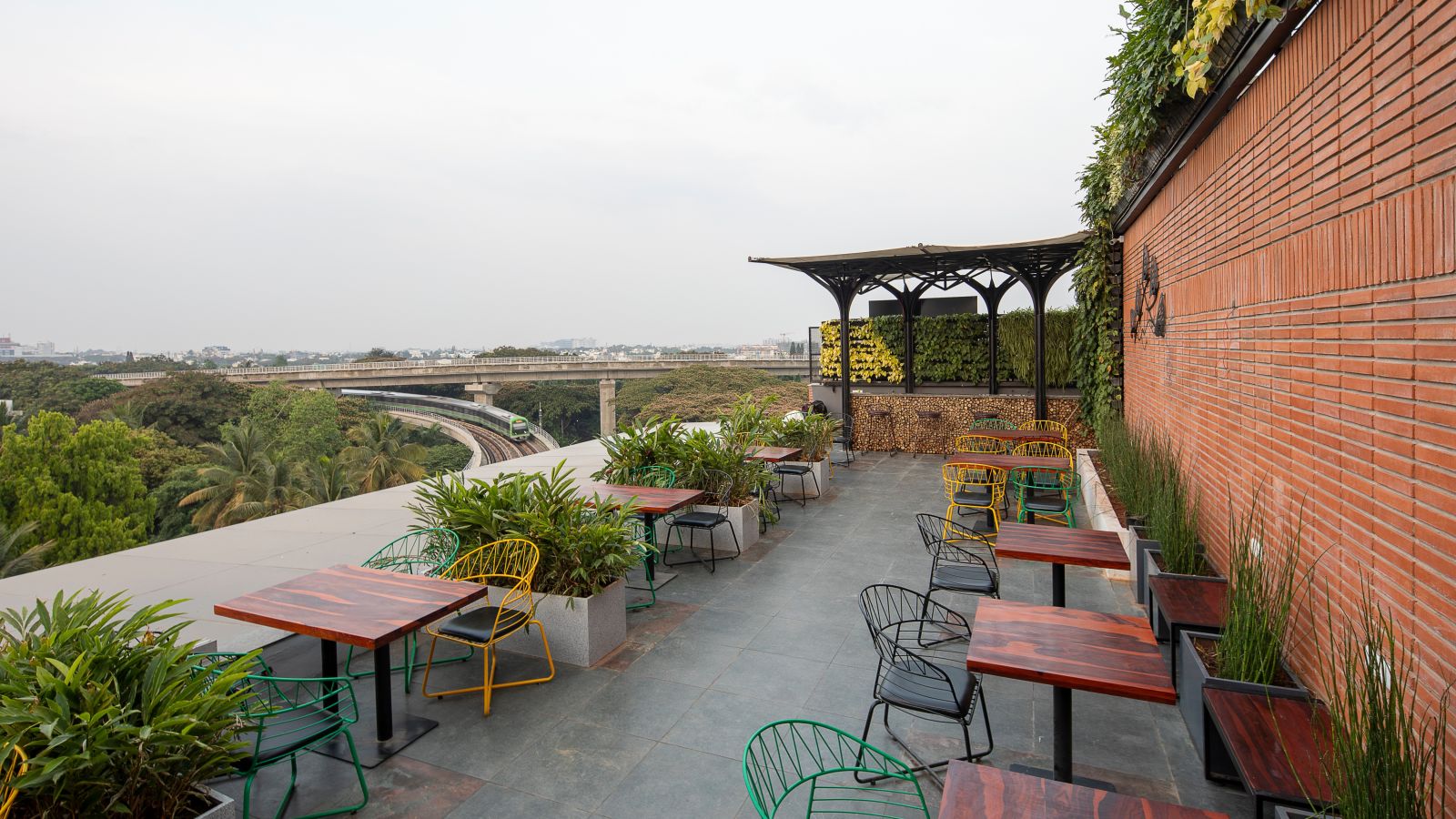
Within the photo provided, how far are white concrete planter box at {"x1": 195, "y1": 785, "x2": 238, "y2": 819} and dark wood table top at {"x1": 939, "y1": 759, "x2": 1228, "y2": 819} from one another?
236cm

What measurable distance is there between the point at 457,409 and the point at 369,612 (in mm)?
60882

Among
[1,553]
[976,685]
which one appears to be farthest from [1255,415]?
[1,553]

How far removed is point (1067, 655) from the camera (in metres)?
2.80

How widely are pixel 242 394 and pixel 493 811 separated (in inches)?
1879

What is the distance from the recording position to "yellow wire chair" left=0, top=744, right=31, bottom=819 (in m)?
1.94

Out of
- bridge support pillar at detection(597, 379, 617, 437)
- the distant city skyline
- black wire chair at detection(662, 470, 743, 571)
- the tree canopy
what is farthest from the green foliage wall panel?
bridge support pillar at detection(597, 379, 617, 437)

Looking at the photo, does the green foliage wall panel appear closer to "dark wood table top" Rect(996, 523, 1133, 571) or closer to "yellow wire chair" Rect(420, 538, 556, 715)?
"dark wood table top" Rect(996, 523, 1133, 571)

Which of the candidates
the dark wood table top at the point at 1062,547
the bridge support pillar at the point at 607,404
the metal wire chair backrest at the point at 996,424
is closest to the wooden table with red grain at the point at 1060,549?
the dark wood table top at the point at 1062,547

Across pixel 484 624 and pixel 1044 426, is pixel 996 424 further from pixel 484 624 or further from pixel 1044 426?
pixel 484 624

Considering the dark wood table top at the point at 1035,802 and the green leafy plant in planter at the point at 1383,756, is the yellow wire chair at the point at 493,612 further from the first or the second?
the green leafy plant in planter at the point at 1383,756

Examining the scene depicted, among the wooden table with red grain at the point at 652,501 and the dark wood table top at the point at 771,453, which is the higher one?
the dark wood table top at the point at 771,453

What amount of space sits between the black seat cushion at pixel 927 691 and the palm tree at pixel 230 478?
28571 millimetres

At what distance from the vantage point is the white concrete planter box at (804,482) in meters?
9.41

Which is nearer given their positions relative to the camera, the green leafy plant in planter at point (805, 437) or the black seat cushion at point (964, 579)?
the black seat cushion at point (964, 579)
